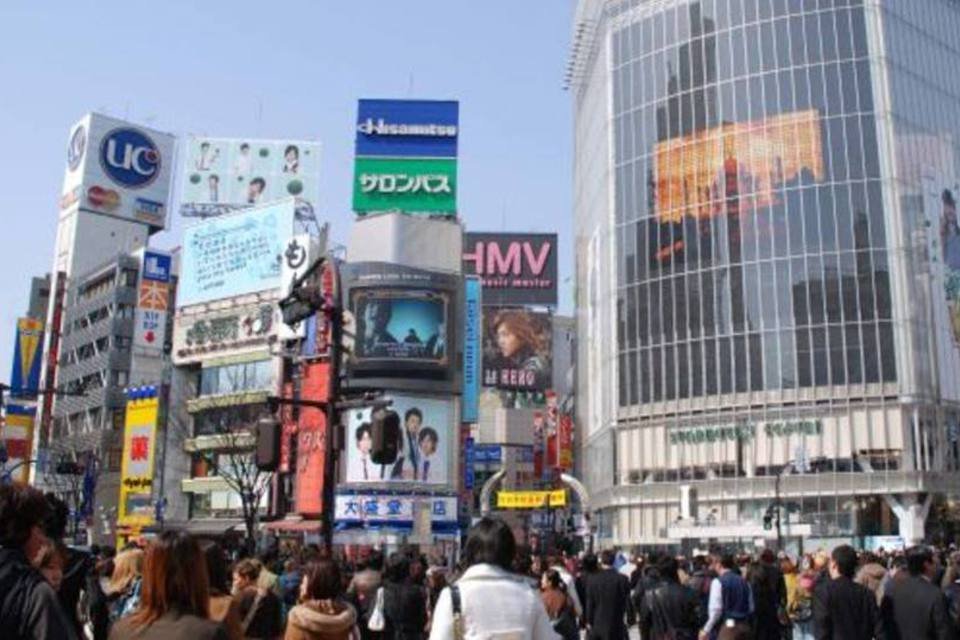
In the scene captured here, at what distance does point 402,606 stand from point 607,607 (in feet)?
7.45

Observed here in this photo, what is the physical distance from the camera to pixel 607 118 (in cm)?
7512

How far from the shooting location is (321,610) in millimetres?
5980

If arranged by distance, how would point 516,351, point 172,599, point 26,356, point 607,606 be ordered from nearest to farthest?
point 172,599
point 607,606
point 26,356
point 516,351

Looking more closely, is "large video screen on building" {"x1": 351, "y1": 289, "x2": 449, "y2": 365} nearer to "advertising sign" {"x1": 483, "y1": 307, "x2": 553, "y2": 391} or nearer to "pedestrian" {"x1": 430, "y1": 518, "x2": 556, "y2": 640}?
"advertising sign" {"x1": 483, "y1": 307, "x2": 553, "y2": 391}

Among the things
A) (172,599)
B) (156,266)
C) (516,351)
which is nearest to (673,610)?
(172,599)

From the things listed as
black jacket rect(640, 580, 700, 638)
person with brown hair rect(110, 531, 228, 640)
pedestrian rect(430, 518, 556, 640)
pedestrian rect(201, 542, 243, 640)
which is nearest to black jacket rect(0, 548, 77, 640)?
person with brown hair rect(110, 531, 228, 640)

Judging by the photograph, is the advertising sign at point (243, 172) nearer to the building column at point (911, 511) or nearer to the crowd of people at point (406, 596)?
the building column at point (911, 511)

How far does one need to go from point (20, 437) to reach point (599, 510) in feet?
142

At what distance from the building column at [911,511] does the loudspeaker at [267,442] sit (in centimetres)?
5207

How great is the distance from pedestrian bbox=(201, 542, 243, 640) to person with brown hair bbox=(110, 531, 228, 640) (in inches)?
39.5

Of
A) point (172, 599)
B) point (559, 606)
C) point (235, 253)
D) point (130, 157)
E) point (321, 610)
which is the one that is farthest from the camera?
point (130, 157)

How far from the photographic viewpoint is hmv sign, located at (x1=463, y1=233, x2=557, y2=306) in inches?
4353

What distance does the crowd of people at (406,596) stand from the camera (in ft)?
13.0

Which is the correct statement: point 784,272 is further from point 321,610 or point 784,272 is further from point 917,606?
point 321,610
